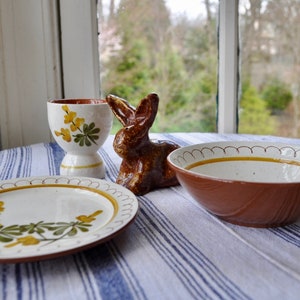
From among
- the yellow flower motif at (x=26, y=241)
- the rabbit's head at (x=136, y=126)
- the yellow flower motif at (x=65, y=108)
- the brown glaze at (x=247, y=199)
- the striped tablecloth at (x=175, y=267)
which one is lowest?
the striped tablecloth at (x=175, y=267)

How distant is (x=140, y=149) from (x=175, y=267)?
0.25 meters

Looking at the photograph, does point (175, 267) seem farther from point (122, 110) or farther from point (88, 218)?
point (122, 110)

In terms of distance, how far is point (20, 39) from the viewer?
110 cm

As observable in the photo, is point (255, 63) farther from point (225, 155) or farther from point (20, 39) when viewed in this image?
point (225, 155)

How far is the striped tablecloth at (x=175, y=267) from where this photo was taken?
1.09ft

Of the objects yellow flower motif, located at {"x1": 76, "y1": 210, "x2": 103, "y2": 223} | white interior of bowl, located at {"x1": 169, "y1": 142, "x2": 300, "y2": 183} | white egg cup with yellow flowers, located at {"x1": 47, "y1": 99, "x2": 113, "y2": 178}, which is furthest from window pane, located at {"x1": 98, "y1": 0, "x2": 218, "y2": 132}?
yellow flower motif, located at {"x1": 76, "y1": 210, "x2": 103, "y2": 223}

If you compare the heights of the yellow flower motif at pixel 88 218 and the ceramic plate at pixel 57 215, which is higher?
the ceramic plate at pixel 57 215

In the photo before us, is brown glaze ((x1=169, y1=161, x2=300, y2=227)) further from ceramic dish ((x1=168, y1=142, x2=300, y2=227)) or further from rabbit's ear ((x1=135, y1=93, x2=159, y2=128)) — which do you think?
rabbit's ear ((x1=135, y1=93, x2=159, y2=128))

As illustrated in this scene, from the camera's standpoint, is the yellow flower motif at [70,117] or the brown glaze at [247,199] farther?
the yellow flower motif at [70,117]

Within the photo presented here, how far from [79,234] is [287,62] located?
A: 1560mm

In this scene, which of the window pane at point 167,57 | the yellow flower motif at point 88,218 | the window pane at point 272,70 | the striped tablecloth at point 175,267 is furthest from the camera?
the window pane at point 272,70

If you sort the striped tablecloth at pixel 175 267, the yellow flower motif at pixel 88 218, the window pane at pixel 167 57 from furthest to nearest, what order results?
the window pane at pixel 167 57
the yellow flower motif at pixel 88 218
the striped tablecloth at pixel 175 267

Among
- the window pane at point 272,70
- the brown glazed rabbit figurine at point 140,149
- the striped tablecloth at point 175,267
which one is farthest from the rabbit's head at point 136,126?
the window pane at point 272,70

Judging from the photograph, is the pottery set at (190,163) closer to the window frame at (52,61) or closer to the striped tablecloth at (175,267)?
the striped tablecloth at (175,267)
